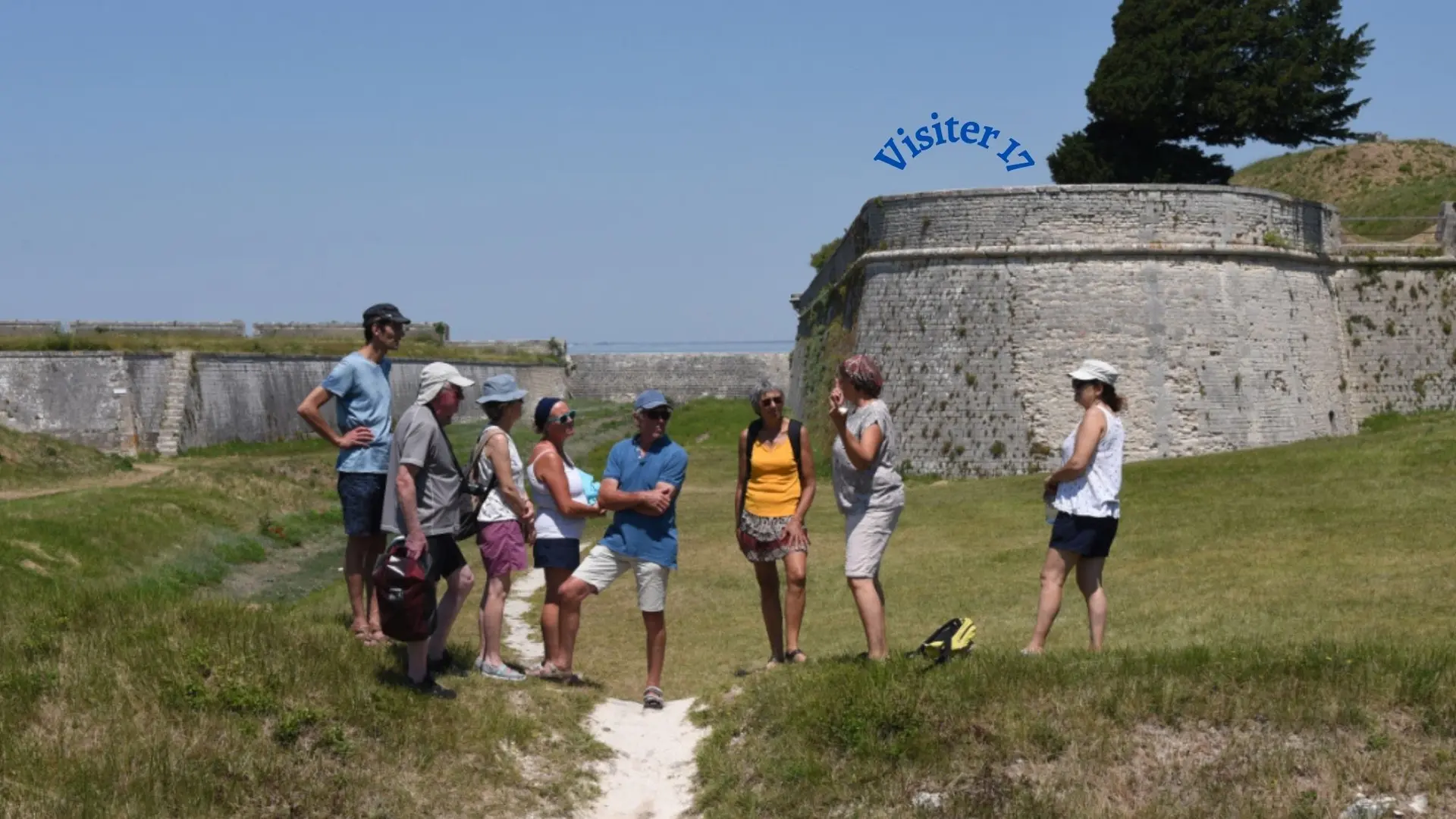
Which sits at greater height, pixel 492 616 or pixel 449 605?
pixel 449 605

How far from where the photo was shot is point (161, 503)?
20922 mm

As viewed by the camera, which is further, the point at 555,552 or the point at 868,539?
the point at 555,552

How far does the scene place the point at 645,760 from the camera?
29.1 ft

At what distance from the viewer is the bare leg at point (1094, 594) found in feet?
29.8

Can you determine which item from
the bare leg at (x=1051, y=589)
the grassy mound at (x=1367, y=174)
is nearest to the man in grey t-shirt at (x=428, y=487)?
the bare leg at (x=1051, y=589)

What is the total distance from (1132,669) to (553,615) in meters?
3.86

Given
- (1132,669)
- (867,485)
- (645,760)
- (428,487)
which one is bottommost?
(645,760)

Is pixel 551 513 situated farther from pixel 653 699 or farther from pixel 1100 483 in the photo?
pixel 1100 483

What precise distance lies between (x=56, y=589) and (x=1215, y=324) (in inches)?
841

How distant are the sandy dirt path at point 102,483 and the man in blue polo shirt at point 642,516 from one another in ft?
48.7

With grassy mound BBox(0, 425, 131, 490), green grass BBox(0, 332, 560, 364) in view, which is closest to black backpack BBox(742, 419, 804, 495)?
grassy mound BBox(0, 425, 131, 490)

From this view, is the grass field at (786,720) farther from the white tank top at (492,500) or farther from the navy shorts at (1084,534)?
the white tank top at (492,500)

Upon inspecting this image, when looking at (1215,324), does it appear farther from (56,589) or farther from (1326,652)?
(56,589)

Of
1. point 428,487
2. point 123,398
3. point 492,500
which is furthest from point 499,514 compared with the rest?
point 123,398
